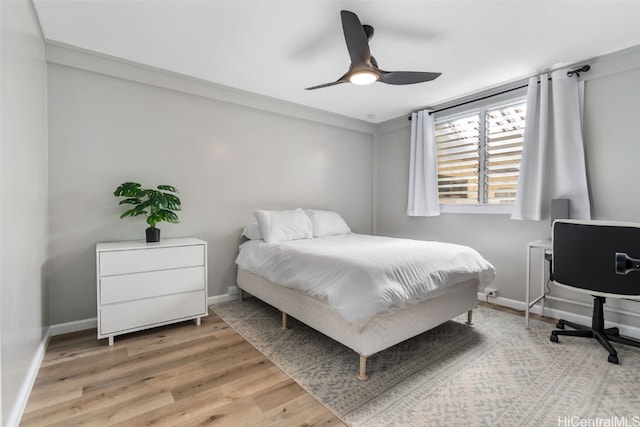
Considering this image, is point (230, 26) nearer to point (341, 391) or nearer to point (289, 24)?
point (289, 24)

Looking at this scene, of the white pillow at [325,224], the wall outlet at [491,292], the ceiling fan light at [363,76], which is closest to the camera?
the ceiling fan light at [363,76]

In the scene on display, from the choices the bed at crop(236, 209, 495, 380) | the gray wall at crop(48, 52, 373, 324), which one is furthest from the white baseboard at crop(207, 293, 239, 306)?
the bed at crop(236, 209, 495, 380)

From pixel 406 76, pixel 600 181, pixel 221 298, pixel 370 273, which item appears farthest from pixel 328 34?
pixel 221 298

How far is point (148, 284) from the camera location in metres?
2.32

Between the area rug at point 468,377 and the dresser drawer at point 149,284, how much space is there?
58cm

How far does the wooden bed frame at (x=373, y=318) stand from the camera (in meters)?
1.78

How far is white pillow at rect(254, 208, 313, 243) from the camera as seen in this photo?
9.73 feet

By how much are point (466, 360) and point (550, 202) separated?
173 cm

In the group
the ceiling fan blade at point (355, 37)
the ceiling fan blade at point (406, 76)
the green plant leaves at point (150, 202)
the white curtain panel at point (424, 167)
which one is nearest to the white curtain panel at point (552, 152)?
the white curtain panel at point (424, 167)

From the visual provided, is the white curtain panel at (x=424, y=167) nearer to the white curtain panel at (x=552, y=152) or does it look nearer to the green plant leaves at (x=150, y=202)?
the white curtain panel at (x=552, y=152)

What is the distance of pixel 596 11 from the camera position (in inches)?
74.5

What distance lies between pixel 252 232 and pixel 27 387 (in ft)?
6.40

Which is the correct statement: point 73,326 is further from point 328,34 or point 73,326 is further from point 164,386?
point 328,34

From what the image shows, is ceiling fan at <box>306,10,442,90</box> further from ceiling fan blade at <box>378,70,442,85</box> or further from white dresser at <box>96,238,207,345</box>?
white dresser at <box>96,238,207,345</box>
